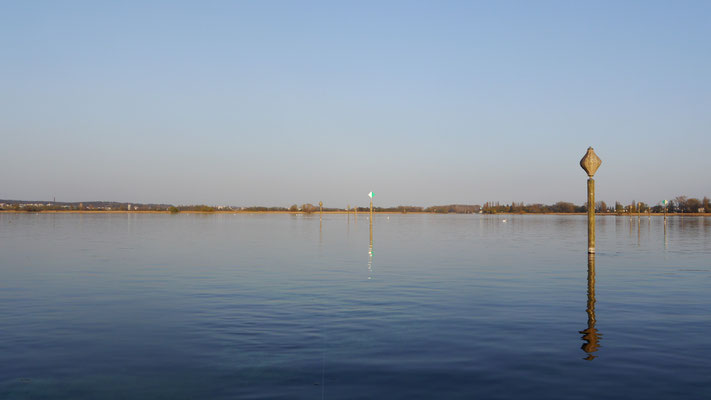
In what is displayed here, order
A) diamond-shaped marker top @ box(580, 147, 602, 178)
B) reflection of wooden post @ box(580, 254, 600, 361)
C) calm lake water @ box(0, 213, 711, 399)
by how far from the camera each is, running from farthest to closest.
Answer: diamond-shaped marker top @ box(580, 147, 602, 178) → reflection of wooden post @ box(580, 254, 600, 361) → calm lake water @ box(0, 213, 711, 399)

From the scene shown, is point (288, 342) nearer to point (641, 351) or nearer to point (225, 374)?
point (225, 374)

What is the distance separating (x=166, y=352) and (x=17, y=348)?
3.15 meters

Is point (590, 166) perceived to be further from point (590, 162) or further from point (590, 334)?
point (590, 334)

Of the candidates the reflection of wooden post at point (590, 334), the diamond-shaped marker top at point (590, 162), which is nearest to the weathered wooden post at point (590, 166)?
the diamond-shaped marker top at point (590, 162)

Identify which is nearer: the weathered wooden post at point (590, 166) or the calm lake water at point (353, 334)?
the calm lake water at point (353, 334)

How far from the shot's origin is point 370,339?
39.2 feet

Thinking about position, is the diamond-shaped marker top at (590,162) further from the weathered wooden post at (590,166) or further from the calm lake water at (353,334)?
the calm lake water at (353,334)

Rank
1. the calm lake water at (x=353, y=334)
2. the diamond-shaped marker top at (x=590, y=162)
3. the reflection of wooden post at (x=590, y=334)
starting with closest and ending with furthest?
the calm lake water at (x=353, y=334)
the reflection of wooden post at (x=590, y=334)
the diamond-shaped marker top at (x=590, y=162)

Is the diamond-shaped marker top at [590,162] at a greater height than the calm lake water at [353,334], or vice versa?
the diamond-shaped marker top at [590,162]

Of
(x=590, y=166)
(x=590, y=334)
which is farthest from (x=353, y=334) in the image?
(x=590, y=166)

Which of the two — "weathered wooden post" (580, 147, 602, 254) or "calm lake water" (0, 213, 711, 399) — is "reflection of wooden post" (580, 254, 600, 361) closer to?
"calm lake water" (0, 213, 711, 399)

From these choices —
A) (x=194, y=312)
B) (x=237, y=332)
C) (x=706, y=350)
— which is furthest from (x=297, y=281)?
(x=706, y=350)

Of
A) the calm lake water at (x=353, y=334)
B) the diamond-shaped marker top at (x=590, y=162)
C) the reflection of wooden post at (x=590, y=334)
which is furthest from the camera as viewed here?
the diamond-shaped marker top at (x=590, y=162)

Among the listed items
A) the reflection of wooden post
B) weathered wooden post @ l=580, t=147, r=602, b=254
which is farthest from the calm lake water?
weathered wooden post @ l=580, t=147, r=602, b=254
